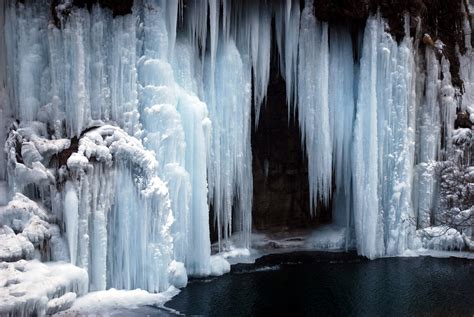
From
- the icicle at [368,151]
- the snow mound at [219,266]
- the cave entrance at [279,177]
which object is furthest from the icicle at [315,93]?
the snow mound at [219,266]

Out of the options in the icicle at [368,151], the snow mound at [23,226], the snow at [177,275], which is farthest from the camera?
the icicle at [368,151]

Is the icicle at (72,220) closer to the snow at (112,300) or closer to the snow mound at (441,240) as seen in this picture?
the snow at (112,300)

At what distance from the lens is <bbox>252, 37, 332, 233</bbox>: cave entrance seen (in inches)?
864

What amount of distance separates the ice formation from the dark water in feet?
2.91

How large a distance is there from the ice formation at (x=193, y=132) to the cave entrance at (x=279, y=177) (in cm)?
72

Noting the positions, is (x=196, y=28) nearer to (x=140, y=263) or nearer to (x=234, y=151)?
(x=234, y=151)

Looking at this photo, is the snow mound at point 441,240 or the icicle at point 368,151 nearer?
the icicle at point 368,151

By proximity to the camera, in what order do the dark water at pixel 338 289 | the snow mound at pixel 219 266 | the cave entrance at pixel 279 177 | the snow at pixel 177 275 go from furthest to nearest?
the cave entrance at pixel 279 177 < the snow mound at pixel 219 266 < the snow at pixel 177 275 < the dark water at pixel 338 289

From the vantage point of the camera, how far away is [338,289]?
1617 cm

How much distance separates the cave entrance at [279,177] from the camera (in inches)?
864

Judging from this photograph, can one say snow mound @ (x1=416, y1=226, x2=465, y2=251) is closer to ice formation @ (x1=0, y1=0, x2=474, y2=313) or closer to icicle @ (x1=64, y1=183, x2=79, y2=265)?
ice formation @ (x1=0, y1=0, x2=474, y2=313)

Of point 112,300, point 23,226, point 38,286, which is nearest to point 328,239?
point 112,300

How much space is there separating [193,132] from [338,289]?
5458 mm

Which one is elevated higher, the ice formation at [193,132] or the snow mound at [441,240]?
the ice formation at [193,132]
